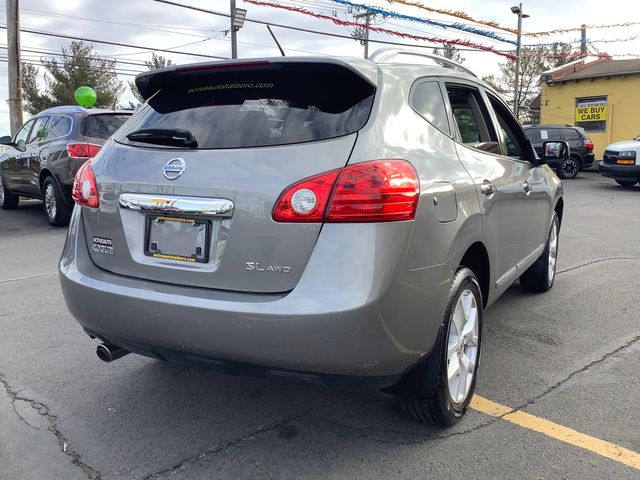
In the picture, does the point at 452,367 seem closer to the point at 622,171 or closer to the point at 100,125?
the point at 100,125

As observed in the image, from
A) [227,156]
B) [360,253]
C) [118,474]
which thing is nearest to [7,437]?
[118,474]

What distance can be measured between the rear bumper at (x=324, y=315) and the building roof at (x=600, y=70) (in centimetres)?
2694

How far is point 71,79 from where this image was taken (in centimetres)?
4438

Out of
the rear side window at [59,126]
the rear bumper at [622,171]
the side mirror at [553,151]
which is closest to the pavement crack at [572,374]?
the side mirror at [553,151]

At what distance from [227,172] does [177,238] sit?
36 cm

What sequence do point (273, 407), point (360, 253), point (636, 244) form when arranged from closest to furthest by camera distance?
1. point (360, 253)
2. point (273, 407)
3. point (636, 244)

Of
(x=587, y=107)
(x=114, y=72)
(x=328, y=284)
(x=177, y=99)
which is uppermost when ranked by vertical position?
(x=114, y=72)

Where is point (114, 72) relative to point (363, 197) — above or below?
above

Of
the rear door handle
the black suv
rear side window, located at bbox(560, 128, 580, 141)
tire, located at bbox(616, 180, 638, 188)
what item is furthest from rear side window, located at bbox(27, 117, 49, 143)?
rear side window, located at bbox(560, 128, 580, 141)

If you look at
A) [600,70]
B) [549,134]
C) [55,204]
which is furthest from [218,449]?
[600,70]

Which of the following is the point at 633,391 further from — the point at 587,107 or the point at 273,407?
the point at 587,107

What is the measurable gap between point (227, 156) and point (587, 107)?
2832 cm

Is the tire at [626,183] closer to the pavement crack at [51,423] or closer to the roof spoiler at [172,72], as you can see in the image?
the roof spoiler at [172,72]

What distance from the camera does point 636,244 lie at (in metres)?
8.03
